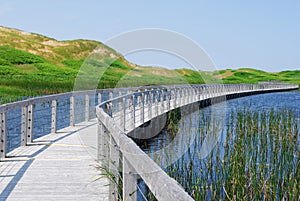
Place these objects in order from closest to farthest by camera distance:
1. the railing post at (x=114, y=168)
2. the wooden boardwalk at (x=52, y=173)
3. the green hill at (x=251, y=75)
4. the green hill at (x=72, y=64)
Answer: the railing post at (x=114, y=168) → the wooden boardwalk at (x=52, y=173) → the green hill at (x=72, y=64) → the green hill at (x=251, y=75)

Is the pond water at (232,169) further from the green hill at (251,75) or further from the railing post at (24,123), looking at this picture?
the green hill at (251,75)

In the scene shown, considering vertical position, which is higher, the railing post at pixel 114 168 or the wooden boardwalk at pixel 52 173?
the railing post at pixel 114 168

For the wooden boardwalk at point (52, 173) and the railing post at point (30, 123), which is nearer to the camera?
the wooden boardwalk at point (52, 173)

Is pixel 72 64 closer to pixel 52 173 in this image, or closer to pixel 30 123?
pixel 30 123

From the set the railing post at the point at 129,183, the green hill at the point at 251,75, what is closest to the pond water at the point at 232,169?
the railing post at the point at 129,183

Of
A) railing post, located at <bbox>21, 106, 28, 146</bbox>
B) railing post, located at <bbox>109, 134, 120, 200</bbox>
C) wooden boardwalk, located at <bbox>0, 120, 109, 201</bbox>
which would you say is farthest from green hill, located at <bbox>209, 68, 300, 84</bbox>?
railing post, located at <bbox>109, 134, 120, 200</bbox>

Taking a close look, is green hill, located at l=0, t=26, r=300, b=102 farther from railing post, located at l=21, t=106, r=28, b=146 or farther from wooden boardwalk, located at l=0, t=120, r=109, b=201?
wooden boardwalk, located at l=0, t=120, r=109, b=201

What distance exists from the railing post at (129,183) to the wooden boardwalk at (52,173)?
1.85 meters

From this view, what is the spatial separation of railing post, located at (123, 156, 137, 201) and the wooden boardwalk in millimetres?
1854

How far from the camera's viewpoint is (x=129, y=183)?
374cm

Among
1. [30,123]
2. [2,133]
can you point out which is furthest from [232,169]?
[30,123]

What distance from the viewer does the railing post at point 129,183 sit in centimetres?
367

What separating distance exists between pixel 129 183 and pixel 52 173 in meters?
3.35

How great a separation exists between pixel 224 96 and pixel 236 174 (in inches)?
1191
